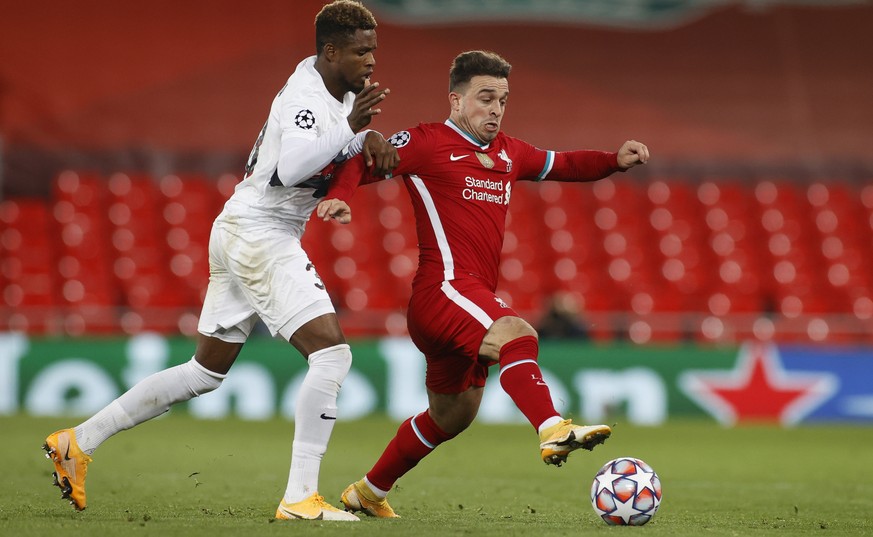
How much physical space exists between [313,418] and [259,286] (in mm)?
700

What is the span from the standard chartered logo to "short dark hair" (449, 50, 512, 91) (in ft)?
1.72

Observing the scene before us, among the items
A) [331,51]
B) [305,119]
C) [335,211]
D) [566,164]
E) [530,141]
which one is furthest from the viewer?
[530,141]

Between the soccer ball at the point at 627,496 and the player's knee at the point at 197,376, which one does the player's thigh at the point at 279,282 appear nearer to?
the player's knee at the point at 197,376

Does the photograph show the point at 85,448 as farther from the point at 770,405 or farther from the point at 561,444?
the point at 770,405

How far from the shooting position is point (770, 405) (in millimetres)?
14789

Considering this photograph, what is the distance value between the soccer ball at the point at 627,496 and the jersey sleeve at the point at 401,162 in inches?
70.2

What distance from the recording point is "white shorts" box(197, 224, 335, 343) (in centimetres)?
603

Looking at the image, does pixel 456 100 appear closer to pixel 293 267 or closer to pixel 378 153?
pixel 378 153

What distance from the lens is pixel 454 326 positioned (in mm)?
6105

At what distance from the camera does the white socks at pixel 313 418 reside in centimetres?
591

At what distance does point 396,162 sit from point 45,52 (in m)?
15.1

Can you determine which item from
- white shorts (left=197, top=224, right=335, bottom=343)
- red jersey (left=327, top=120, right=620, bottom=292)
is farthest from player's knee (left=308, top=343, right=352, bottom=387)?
red jersey (left=327, top=120, right=620, bottom=292)

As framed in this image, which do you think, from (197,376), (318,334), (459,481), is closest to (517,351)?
(318,334)

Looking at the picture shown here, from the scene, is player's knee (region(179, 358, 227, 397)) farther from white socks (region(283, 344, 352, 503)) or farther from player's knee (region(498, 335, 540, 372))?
player's knee (region(498, 335, 540, 372))
